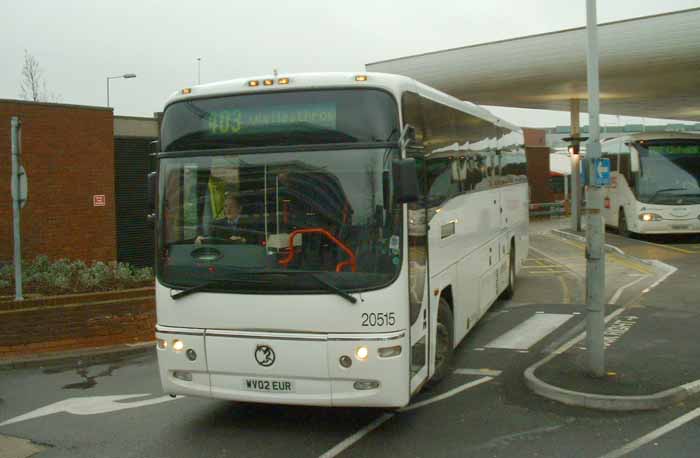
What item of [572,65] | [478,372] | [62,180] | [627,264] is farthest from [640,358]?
[572,65]

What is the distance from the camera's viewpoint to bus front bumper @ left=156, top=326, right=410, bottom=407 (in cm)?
631

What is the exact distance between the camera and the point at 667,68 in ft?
82.8

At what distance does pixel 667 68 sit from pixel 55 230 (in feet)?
65.7

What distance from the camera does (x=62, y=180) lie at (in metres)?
17.9

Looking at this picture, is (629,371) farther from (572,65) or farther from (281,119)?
(572,65)

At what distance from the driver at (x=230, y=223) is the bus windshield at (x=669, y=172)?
2034 cm

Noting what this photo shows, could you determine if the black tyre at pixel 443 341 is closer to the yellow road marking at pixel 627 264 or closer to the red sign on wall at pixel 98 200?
the yellow road marking at pixel 627 264

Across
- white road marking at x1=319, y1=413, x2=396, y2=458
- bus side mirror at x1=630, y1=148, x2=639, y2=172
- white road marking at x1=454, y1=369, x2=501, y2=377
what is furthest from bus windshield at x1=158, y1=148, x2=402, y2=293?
bus side mirror at x1=630, y1=148, x2=639, y2=172

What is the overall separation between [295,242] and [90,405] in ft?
11.6

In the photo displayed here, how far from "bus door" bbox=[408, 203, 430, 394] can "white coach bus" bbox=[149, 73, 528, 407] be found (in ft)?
0.09

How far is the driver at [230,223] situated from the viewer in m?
6.67

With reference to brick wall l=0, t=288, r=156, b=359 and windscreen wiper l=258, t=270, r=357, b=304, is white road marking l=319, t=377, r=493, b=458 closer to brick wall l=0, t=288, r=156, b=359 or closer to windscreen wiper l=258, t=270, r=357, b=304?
windscreen wiper l=258, t=270, r=357, b=304

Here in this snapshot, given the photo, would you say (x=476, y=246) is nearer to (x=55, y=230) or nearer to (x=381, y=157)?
(x=381, y=157)

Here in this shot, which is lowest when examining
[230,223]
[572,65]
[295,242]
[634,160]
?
[295,242]
